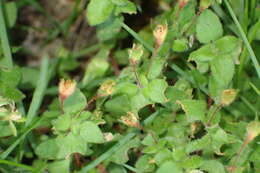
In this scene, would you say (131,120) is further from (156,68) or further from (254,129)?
(254,129)

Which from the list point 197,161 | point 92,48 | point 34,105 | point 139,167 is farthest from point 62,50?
point 197,161

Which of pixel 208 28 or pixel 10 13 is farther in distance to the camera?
pixel 10 13

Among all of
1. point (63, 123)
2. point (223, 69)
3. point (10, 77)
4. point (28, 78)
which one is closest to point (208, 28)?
point (223, 69)

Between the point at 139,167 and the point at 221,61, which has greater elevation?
the point at 221,61

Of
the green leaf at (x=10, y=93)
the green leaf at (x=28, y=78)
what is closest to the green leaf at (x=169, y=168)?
the green leaf at (x=10, y=93)

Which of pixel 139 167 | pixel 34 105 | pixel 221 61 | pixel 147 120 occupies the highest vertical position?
pixel 221 61

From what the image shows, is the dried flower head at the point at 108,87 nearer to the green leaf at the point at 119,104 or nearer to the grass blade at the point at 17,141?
the green leaf at the point at 119,104

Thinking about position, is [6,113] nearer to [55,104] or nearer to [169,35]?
[55,104]
